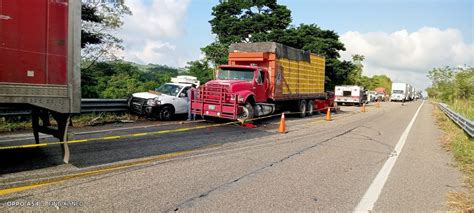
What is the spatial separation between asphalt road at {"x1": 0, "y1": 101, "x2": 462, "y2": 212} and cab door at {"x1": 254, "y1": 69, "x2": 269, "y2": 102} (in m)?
5.34

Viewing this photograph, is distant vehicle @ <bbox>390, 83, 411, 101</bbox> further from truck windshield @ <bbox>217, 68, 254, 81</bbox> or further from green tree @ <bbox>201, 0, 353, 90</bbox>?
truck windshield @ <bbox>217, 68, 254, 81</bbox>

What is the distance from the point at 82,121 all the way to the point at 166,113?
3385mm

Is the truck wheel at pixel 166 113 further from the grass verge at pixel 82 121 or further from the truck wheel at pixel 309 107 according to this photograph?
the truck wheel at pixel 309 107

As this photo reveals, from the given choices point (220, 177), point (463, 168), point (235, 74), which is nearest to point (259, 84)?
point (235, 74)

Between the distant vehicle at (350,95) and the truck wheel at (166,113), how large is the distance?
98.4ft

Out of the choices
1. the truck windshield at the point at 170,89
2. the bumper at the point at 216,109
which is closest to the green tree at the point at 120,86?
the truck windshield at the point at 170,89

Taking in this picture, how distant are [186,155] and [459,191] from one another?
5208 mm

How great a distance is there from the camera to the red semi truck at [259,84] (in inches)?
563

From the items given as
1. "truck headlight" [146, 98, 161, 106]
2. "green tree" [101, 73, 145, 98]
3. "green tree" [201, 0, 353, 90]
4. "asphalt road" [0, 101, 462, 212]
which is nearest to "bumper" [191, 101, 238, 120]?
"truck headlight" [146, 98, 161, 106]

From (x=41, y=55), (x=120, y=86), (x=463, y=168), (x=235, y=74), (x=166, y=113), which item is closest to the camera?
(x=41, y=55)

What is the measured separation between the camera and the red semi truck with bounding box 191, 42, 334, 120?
46.9 ft

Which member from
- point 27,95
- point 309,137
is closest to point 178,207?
point 27,95

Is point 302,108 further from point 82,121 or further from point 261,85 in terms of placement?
point 82,121

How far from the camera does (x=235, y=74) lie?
15852 mm
